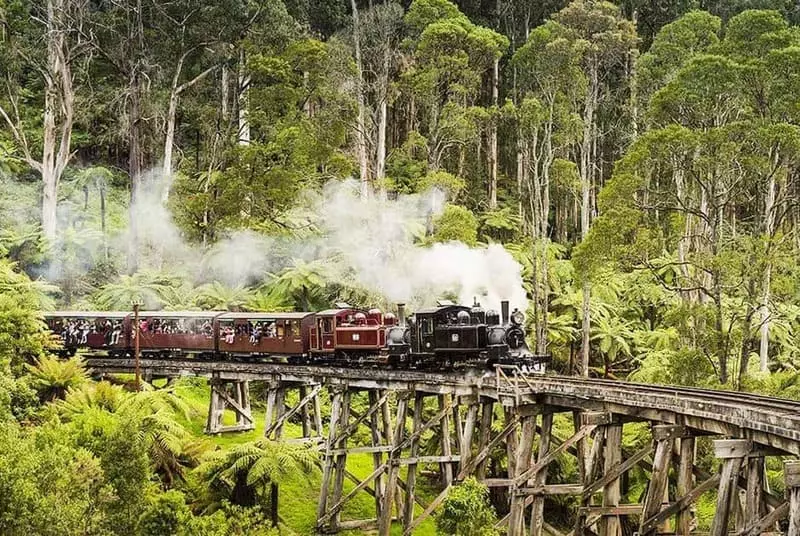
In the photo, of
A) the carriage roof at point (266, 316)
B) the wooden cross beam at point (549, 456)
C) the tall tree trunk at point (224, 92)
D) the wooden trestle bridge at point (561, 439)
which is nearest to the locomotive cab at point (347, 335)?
the carriage roof at point (266, 316)

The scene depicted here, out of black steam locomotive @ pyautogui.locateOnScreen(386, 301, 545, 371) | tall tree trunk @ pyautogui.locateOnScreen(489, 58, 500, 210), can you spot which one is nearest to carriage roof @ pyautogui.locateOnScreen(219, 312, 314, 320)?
black steam locomotive @ pyautogui.locateOnScreen(386, 301, 545, 371)

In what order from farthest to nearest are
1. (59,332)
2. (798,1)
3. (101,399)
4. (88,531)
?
(798,1) → (59,332) → (101,399) → (88,531)

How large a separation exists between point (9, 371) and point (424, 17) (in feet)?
73.9

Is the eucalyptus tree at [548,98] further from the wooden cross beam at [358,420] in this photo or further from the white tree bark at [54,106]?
the white tree bark at [54,106]

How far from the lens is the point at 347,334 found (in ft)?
79.7

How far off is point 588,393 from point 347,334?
951 cm

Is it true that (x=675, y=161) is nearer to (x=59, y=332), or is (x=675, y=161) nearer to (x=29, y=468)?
(x=29, y=468)

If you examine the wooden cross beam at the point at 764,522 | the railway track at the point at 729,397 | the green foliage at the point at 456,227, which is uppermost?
the green foliage at the point at 456,227

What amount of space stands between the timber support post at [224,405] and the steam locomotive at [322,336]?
4.00ft

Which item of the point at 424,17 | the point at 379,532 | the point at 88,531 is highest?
the point at 424,17

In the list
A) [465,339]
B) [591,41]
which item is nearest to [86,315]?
[465,339]

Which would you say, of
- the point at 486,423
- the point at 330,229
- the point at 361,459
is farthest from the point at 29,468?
the point at 330,229

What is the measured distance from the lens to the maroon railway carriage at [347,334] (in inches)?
939

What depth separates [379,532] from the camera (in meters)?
20.1
